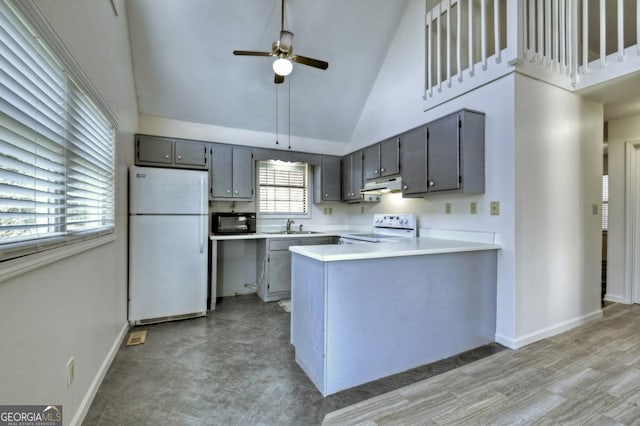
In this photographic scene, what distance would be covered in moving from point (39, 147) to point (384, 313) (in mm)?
2175

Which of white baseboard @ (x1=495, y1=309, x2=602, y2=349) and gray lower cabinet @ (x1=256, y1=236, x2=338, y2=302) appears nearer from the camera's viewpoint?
white baseboard @ (x1=495, y1=309, x2=602, y2=349)

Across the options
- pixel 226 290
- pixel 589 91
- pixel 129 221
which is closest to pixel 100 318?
pixel 129 221

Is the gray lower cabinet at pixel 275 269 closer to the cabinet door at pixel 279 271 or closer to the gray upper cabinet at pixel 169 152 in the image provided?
the cabinet door at pixel 279 271

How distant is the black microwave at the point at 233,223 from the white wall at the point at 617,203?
501 centimetres

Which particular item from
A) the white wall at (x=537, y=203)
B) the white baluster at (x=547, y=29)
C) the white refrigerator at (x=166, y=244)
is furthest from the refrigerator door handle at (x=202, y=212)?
the white baluster at (x=547, y=29)

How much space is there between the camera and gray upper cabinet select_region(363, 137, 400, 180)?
3.44 m

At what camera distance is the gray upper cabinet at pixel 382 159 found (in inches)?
136

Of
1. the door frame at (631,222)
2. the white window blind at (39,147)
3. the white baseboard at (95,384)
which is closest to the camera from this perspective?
the white window blind at (39,147)

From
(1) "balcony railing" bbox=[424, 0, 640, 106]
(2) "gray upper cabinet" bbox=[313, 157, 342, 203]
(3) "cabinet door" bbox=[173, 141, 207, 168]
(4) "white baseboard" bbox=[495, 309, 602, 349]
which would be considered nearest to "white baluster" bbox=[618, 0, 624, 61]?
(1) "balcony railing" bbox=[424, 0, 640, 106]

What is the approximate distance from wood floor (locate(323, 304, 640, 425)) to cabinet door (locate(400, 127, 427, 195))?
1722mm

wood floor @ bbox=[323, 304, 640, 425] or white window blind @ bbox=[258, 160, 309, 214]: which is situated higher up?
white window blind @ bbox=[258, 160, 309, 214]

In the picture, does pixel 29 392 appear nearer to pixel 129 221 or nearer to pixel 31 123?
pixel 31 123

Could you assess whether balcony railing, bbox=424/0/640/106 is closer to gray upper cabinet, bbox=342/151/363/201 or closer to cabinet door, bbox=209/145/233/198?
gray upper cabinet, bbox=342/151/363/201

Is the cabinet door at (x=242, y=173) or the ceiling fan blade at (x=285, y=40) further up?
the ceiling fan blade at (x=285, y=40)
